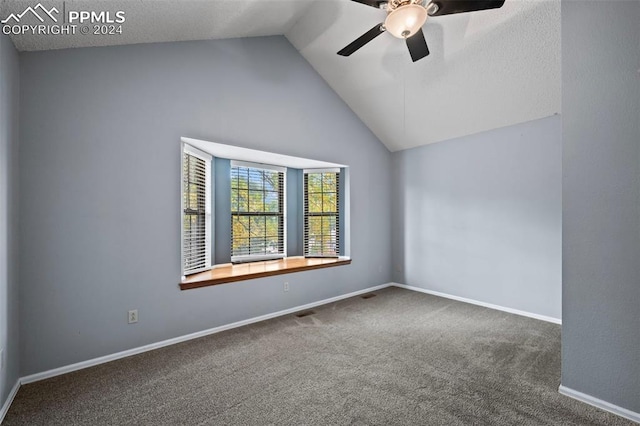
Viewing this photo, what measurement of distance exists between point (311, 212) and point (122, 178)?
2.86m

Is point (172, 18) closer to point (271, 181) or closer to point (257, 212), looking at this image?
point (271, 181)

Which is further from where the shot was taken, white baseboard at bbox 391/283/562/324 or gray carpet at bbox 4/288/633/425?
white baseboard at bbox 391/283/562/324

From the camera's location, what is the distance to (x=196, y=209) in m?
3.56

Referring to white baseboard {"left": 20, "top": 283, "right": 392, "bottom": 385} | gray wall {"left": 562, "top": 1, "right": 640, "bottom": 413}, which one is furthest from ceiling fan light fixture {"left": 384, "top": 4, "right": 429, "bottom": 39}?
white baseboard {"left": 20, "top": 283, "right": 392, "bottom": 385}

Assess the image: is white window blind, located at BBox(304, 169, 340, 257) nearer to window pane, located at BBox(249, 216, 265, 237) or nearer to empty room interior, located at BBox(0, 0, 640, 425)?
empty room interior, located at BBox(0, 0, 640, 425)

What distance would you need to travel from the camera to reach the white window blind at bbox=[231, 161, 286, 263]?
14.1 ft

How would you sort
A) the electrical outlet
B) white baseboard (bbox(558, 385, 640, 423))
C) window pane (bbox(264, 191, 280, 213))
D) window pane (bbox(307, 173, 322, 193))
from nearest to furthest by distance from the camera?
white baseboard (bbox(558, 385, 640, 423)) → the electrical outlet → window pane (bbox(264, 191, 280, 213)) → window pane (bbox(307, 173, 322, 193))

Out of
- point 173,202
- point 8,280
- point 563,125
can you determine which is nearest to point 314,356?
point 173,202

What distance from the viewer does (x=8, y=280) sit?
202 cm

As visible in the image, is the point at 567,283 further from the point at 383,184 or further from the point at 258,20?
the point at 258,20

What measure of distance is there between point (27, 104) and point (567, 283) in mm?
4288

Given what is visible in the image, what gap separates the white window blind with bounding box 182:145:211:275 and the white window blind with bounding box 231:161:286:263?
502mm

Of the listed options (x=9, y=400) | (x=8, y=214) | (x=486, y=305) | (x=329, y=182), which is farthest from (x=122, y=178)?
(x=486, y=305)

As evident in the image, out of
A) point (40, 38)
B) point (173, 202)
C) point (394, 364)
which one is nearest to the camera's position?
point (40, 38)
